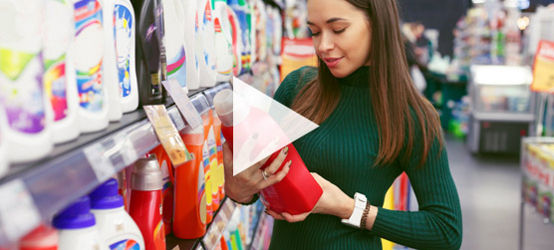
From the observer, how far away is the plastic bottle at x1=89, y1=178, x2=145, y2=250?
865mm

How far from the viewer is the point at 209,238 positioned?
59.6 inches

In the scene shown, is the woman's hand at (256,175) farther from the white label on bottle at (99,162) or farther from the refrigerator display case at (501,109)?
the refrigerator display case at (501,109)

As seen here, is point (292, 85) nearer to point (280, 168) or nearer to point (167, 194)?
point (167, 194)

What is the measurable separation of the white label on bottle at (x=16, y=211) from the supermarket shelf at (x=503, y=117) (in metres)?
8.00

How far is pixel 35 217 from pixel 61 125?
230 mm

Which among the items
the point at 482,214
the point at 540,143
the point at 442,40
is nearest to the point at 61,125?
the point at 540,143

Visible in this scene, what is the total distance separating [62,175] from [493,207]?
17.4 ft

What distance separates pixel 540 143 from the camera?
12.9ft

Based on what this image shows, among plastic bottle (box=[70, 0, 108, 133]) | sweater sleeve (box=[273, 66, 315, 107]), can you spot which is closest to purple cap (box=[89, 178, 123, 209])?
plastic bottle (box=[70, 0, 108, 133])

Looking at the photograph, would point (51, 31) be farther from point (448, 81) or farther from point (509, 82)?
point (448, 81)

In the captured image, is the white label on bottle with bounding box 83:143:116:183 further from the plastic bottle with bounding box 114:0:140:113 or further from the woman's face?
the woman's face

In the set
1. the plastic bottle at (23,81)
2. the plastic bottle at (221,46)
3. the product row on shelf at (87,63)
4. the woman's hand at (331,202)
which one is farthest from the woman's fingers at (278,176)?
the plastic bottle at (221,46)

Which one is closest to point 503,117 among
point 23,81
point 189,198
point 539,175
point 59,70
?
point 539,175

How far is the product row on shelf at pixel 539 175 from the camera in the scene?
3400 millimetres
